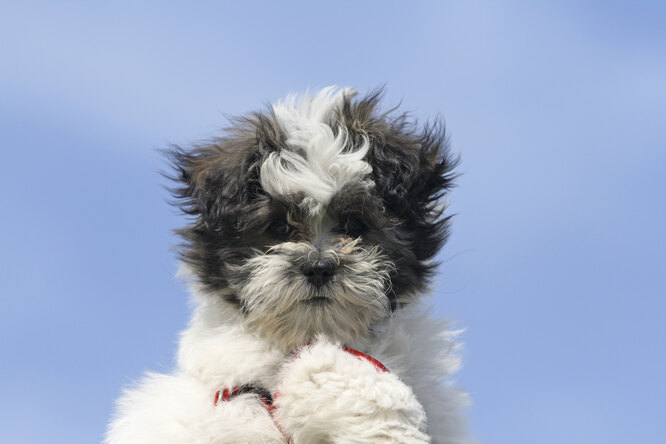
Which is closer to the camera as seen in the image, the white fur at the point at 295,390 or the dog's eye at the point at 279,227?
the white fur at the point at 295,390

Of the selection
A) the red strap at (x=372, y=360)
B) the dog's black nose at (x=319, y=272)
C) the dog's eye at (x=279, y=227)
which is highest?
the dog's eye at (x=279, y=227)

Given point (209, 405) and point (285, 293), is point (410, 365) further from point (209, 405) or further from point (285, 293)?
point (209, 405)

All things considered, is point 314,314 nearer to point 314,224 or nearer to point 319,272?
point 319,272

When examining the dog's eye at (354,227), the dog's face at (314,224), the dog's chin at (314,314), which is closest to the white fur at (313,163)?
the dog's face at (314,224)

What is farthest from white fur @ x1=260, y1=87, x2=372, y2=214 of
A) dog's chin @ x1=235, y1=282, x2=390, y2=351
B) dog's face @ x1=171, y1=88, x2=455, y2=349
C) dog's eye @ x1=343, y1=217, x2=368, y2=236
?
dog's chin @ x1=235, y1=282, x2=390, y2=351

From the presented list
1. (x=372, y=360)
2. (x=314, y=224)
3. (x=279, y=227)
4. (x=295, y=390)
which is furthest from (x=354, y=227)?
(x=295, y=390)

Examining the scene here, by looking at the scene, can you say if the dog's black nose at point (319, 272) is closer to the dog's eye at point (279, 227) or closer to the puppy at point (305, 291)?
the puppy at point (305, 291)

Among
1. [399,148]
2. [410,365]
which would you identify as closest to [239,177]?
[399,148]
